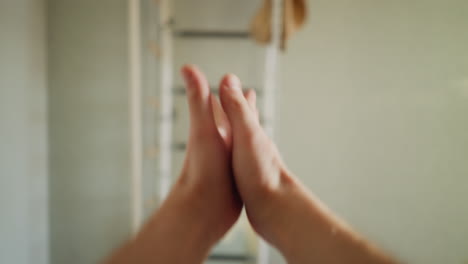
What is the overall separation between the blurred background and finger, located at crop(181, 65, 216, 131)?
60cm

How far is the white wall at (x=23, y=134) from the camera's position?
0.97m

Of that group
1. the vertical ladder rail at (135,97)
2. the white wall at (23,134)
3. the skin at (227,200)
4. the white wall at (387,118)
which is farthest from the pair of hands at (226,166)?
the white wall at (23,134)

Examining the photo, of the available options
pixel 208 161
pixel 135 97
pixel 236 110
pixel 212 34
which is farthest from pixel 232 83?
pixel 212 34

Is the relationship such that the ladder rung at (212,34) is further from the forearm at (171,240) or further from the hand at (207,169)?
the forearm at (171,240)

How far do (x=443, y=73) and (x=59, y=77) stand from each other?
1502mm

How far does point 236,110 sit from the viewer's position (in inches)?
20.9

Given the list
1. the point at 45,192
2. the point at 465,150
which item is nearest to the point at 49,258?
the point at 45,192

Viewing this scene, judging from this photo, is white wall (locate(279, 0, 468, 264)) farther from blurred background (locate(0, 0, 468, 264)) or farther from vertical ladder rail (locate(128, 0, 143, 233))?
vertical ladder rail (locate(128, 0, 143, 233))

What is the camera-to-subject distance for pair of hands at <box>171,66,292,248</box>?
1.70ft

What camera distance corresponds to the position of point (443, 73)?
0.66m

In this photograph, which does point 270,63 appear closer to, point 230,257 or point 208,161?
point 208,161

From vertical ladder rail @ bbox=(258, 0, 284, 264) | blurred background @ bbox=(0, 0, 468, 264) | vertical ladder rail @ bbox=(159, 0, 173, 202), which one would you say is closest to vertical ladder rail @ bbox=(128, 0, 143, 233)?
blurred background @ bbox=(0, 0, 468, 264)

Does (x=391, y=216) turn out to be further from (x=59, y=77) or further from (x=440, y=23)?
(x=59, y=77)

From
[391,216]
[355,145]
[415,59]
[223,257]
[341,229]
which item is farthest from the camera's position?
[355,145]
